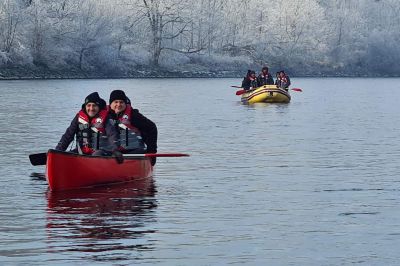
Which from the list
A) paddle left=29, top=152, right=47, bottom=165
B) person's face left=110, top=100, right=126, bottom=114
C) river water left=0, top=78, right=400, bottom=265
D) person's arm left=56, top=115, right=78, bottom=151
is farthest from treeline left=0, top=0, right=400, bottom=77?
person's arm left=56, top=115, right=78, bottom=151

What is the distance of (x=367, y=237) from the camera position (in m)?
14.3

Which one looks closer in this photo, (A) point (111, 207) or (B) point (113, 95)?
(A) point (111, 207)

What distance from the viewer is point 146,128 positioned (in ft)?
64.5

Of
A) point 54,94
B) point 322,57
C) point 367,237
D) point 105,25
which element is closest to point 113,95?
point 367,237

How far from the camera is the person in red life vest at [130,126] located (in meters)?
19.1

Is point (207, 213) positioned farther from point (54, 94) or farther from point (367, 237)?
point (54, 94)

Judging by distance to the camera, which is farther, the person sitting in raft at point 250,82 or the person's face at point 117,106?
the person sitting in raft at point 250,82

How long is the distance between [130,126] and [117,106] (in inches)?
17.9

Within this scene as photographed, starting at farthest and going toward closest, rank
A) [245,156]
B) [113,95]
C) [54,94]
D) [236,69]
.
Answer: [236,69] < [54,94] < [245,156] < [113,95]

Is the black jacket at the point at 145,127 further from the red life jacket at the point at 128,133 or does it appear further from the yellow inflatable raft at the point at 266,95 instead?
the yellow inflatable raft at the point at 266,95

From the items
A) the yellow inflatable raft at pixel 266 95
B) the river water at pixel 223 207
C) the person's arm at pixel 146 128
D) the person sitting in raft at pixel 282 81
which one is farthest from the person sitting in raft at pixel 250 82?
the person's arm at pixel 146 128

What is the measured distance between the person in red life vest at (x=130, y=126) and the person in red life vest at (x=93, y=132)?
21 cm

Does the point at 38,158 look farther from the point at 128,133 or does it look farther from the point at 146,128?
the point at 146,128

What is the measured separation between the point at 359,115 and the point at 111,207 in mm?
31785
